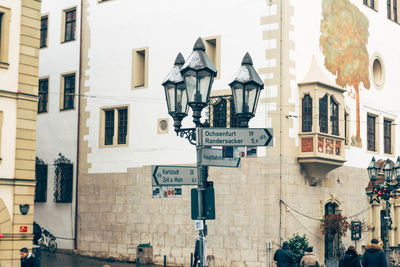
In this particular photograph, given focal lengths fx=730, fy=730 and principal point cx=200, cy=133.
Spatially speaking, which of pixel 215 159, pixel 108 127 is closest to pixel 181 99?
pixel 215 159

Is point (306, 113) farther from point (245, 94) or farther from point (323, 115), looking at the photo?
point (245, 94)

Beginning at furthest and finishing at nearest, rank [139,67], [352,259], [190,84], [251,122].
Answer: [139,67]
[251,122]
[352,259]
[190,84]

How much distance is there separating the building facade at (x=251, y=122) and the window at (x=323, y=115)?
0.14 feet

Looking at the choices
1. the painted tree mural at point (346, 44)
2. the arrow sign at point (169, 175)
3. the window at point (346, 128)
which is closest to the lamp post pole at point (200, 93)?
the arrow sign at point (169, 175)

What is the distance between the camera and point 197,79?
13.4m

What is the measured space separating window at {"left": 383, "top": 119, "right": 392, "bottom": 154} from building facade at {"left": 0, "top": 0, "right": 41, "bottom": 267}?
18237 millimetres

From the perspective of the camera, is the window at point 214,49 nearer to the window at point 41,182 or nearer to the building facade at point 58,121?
the building facade at point 58,121

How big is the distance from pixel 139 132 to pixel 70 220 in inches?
220

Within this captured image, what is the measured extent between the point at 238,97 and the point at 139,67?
1860cm

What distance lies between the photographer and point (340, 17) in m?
31.0

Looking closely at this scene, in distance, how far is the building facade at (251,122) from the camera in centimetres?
2792

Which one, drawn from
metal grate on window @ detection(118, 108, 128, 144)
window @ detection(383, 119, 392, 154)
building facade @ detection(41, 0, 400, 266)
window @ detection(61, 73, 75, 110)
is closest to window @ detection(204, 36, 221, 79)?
building facade @ detection(41, 0, 400, 266)

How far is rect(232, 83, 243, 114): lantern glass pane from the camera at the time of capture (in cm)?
1400

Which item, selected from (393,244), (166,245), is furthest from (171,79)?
(393,244)
